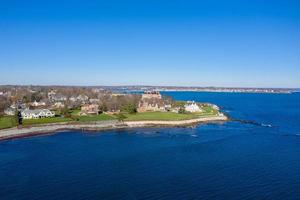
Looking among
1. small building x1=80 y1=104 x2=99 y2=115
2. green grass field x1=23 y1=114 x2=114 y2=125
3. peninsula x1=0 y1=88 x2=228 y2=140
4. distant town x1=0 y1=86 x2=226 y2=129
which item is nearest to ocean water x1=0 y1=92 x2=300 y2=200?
peninsula x1=0 y1=88 x2=228 y2=140

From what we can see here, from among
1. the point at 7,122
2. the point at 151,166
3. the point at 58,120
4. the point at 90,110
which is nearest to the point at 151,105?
the point at 90,110

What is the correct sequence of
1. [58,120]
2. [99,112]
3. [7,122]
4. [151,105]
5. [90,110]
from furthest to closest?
[151,105] → [99,112] → [90,110] → [58,120] → [7,122]

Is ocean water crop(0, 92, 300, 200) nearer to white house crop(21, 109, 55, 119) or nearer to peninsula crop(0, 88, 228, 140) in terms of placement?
peninsula crop(0, 88, 228, 140)

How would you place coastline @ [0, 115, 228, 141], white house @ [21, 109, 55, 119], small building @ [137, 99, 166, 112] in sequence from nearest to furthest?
1. coastline @ [0, 115, 228, 141]
2. white house @ [21, 109, 55, 119]
3. small building @ [137, 99, 166, 112]

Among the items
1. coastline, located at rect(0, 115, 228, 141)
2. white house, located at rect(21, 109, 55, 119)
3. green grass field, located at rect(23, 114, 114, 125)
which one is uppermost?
white house, located at rect(21, 109, 55, 119)

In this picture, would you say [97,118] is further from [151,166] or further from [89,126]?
[151,166]

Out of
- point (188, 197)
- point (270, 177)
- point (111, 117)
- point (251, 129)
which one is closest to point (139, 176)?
point (188, 197)
